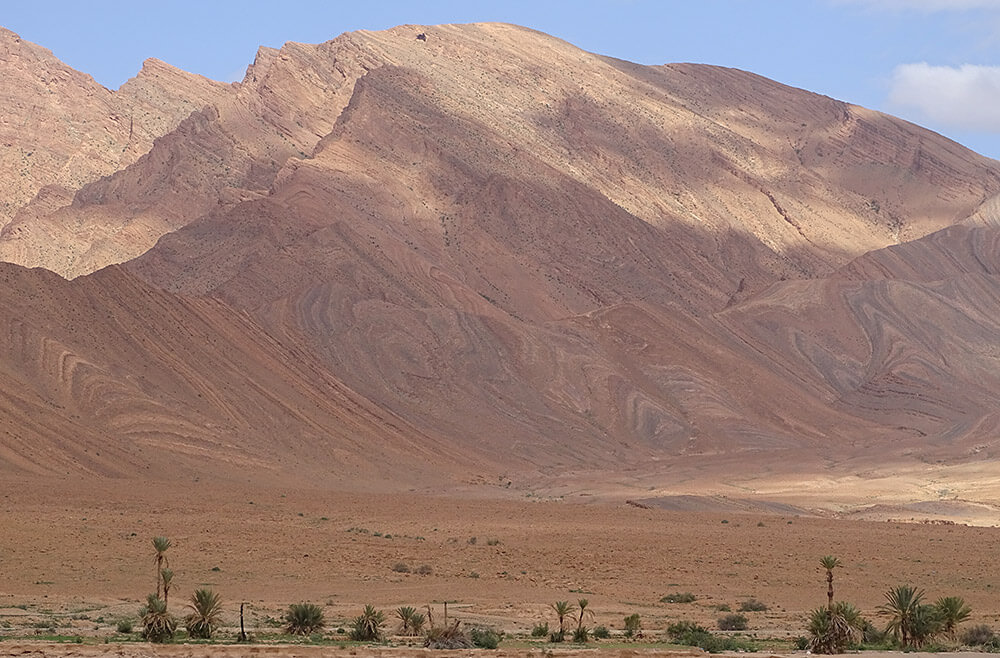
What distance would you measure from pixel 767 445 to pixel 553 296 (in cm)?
1882

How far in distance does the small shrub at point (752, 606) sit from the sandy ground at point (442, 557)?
486 mm

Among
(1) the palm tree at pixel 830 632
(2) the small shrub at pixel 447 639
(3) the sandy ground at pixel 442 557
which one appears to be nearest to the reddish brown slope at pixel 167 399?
(3) the sandy ground at pixel 442 557

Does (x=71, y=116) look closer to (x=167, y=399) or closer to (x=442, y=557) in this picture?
(x=167, y=399)

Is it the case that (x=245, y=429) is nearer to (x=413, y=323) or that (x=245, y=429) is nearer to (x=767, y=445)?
(x=413, y=323)

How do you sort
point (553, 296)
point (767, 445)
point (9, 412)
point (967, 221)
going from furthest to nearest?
point (967, 221) → point (553, 296) → point (767, 445) → point (9, 412)

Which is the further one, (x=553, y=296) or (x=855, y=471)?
(x=553, y=296)

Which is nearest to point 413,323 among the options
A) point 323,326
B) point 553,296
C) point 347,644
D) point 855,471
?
point 323,326

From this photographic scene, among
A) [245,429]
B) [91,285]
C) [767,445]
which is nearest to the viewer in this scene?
[245,429]

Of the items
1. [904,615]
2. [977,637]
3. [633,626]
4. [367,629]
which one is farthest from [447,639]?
[977,637]

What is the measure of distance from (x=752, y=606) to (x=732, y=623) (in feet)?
11.6

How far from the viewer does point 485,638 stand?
22.6 metres

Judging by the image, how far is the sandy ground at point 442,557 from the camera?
2961cm

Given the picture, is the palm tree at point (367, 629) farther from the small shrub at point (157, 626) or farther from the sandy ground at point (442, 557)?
the small shrub at point (157, 626)

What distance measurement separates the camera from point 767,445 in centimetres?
7669
